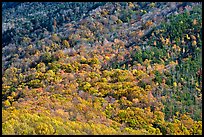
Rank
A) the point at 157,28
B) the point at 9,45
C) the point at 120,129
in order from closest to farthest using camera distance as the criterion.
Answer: the point at 120,129 → the point at 157,28 → the point at 9,45

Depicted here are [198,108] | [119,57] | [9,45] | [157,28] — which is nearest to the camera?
[198,108]

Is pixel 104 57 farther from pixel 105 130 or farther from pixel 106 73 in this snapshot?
pixel 105 130

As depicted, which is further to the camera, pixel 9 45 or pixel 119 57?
pixel 9 45

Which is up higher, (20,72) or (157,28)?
(157,28)

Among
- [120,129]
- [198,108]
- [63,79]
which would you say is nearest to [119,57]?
[63,79]

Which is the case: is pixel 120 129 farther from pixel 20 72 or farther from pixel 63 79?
pixel 20 72

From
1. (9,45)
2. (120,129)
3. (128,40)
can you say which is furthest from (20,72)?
(120,129)
